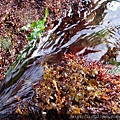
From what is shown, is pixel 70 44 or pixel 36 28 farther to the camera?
pixel 36 28

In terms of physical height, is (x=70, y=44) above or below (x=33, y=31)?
below

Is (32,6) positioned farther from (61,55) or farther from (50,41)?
(61,55)

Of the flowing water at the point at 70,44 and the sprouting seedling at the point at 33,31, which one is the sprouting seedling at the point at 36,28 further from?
the flowing water at the point at 70,44

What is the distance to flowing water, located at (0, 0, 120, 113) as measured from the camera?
3242 mm

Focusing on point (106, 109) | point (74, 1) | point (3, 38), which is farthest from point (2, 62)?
point (74, 1)

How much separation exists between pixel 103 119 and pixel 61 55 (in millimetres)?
1353

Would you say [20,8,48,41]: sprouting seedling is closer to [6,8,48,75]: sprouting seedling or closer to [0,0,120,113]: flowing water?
[6,8,48,75]: sprouting seedling

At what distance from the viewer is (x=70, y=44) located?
4.07m

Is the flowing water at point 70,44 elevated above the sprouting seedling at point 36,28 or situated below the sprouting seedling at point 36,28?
below

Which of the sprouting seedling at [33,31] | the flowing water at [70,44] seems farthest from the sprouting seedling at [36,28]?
the flowing water at [70,44]

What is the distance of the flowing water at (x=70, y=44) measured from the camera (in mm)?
3242

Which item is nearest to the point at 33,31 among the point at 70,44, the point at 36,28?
the point at 36,28

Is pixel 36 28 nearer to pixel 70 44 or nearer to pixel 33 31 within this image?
pixel 33 31

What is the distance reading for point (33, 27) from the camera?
470 centimetres
